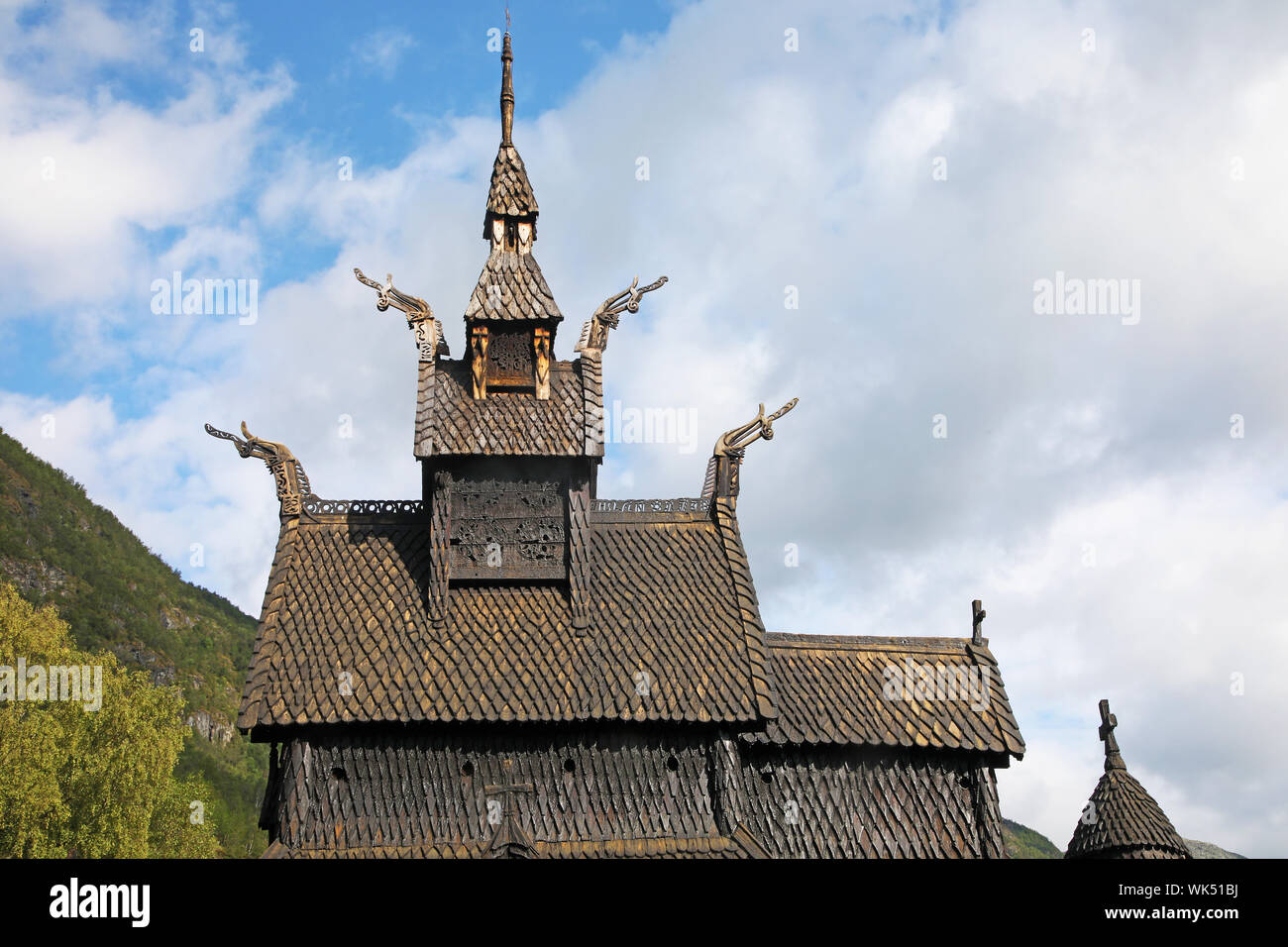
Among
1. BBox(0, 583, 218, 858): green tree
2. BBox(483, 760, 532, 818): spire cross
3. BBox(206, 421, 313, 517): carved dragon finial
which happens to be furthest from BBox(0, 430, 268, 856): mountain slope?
BBox(483, 760, 532, 818): spire cross

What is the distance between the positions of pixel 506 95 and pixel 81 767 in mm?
23174

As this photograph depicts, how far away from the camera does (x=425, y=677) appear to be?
1938 centimetres

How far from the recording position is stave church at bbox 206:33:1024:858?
1867 centimetres

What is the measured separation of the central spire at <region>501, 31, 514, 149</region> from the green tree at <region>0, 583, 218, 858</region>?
20.8m

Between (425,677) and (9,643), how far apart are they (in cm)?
2163

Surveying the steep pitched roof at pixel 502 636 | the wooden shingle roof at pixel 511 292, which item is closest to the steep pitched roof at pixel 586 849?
the steep pitched roof at pixel 502 636

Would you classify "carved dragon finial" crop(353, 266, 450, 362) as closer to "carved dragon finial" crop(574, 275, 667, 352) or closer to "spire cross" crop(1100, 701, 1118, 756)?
"carved dragon finial" crop(574, 275, 667, 352)

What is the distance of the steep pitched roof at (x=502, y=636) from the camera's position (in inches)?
750

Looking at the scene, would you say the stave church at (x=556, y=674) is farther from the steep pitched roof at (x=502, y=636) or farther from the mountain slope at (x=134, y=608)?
the mountain slope at (x=134, y=608)

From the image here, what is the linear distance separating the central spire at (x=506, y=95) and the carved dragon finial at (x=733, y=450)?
830 cm

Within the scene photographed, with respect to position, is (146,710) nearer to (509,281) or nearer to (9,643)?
(9,643)

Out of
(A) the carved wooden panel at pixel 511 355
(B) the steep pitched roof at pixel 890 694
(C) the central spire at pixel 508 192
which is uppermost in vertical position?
(C) the central spire at pixel 508 192
